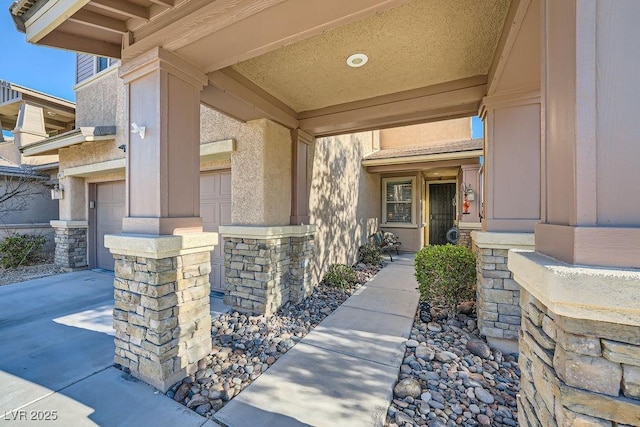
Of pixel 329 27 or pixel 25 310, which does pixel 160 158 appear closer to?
pixel 329 27

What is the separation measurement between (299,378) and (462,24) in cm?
401

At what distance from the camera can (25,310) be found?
15.0ft

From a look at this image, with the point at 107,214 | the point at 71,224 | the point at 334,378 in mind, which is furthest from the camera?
the point at 107,214

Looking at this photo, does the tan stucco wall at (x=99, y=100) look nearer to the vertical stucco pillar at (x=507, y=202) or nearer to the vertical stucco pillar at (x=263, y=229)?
the vertical stucco pillar at (x=263, y=229)

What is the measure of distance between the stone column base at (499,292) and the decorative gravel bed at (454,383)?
0.18 metres

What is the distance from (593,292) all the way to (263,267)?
3938mm

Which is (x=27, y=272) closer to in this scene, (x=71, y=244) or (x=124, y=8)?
(x=71, y=244)

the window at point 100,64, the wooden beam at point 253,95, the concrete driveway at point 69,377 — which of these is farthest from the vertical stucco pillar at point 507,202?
the window at point 100,64

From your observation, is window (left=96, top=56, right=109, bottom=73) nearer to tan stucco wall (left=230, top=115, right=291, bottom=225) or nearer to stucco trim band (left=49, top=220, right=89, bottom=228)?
stucco trim band (left=49, top=220, right=89, bottom=228)

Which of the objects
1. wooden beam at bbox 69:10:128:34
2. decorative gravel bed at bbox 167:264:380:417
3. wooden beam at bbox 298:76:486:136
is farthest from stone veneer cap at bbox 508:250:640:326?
wooden beam at bbox 69:10:128:34

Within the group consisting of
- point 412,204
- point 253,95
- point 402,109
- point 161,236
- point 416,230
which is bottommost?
point 416,230

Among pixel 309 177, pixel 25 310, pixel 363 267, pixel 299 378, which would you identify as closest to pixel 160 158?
pixel 299 378

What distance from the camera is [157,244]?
2.56 meters

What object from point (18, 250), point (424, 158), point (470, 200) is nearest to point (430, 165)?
point (424, 158)
